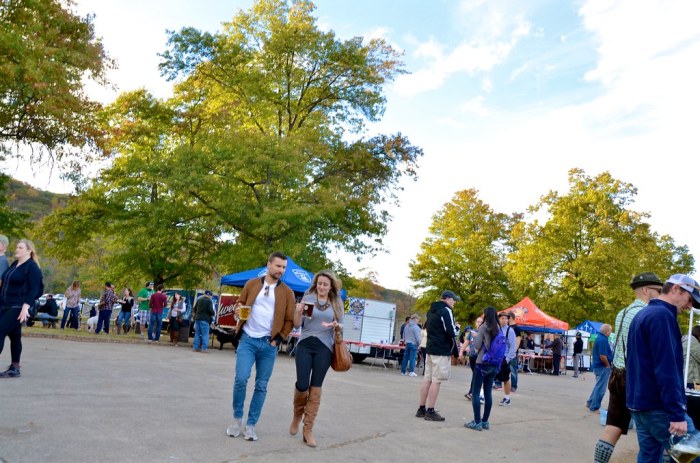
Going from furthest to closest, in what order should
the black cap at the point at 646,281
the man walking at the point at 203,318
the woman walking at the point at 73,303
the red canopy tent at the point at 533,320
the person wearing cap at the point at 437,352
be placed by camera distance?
the red canopy tent at the point at 533,320
the woman walking at the point at 73,303
the man walking at the point at 203,318
the person wearing cap at the point at 437,352
the black cap at the point at 646,281

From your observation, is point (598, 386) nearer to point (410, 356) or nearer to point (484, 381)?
point (484, 381)

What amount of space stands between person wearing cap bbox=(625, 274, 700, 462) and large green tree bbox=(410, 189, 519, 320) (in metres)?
42.1

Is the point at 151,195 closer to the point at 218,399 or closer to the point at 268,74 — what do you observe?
the point at 268,74

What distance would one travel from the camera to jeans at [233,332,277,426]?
593 centimetres

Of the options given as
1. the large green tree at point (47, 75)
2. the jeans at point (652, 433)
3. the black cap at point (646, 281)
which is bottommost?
the jeans at point (652, 433)

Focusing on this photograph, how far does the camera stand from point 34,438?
16.2 feet

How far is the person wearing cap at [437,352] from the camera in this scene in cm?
862

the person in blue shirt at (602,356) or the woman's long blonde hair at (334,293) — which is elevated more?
the woman's long blonde hair at (334,293)

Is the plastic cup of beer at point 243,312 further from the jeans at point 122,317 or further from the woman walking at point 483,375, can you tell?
the jeans at point 122,317

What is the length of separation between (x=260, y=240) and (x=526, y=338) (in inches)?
695

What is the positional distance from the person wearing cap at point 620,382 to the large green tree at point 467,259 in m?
40.2

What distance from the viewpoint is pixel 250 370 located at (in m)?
5.95

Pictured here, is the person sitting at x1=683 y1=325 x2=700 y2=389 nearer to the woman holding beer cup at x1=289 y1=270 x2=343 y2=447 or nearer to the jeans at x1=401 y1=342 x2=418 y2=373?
the woman holding beer cup at x1=289 y1=270 x2=343 y2=447

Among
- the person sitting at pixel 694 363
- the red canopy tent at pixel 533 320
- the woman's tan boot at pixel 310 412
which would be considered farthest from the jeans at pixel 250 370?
the red canopy tent at pixel 533 320
